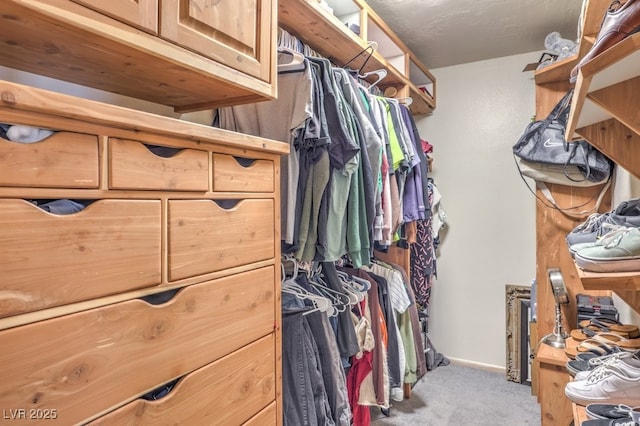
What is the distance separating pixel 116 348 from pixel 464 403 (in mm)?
2491

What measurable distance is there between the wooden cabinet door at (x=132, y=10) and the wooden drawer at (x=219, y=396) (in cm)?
76

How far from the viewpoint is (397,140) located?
6.64 ft

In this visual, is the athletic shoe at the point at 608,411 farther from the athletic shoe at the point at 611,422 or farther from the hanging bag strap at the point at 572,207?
the hanging bag strap at the point at 572,207

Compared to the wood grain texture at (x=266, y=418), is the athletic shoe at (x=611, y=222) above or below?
above

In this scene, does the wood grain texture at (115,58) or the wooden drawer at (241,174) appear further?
the wooden drawer at (241,174)

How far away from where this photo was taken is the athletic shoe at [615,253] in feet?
2.61

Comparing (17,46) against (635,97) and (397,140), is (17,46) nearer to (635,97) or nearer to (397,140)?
(635,97)

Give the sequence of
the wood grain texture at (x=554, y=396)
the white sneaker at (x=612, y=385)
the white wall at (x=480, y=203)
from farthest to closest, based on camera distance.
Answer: the white wall at (x=480, y=203), the wood grain texture at (x=554, y=396), the white sneaker at (x=612, y=385)

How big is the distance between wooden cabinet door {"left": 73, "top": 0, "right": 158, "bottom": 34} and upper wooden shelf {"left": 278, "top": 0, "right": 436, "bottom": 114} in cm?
83

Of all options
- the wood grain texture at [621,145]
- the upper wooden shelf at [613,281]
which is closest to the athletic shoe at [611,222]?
the upper wooden shelf at [613,281]

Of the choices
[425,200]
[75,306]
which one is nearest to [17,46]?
[75,306]

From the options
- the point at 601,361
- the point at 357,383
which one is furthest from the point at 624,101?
the point at 357,383

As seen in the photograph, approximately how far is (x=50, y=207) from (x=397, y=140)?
5.52ft

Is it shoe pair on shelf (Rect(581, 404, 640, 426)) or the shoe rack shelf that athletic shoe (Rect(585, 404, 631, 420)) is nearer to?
shoe pair on shelf (Rect(581, 404, 640, 426))
